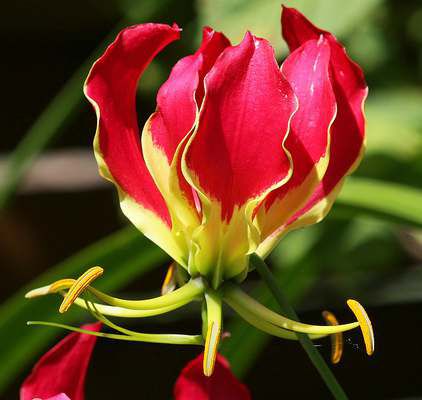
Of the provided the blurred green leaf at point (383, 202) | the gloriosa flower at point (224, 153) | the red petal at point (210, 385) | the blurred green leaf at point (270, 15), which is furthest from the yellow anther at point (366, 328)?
the blurred green leaf at point (270, 15)

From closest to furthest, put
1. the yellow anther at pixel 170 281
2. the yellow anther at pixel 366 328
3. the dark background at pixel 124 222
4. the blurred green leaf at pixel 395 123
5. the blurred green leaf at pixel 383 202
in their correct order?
the yellow anther at pixel 366 328 → the yellow anther at pixel 170 281 → the blurred green leaf at pixel 383 202 → the blurred green leaf at pixel 395 123 → the dark background at pixel 124 222

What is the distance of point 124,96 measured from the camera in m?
0.60

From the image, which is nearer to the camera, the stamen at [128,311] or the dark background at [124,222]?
the stamen at [128,311]

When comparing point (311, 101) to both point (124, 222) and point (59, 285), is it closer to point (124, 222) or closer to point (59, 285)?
point (59, 285)

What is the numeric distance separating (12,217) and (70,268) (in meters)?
1.60

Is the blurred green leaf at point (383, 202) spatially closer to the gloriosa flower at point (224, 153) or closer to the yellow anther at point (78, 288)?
the gloriosa flower at point (224, 153)

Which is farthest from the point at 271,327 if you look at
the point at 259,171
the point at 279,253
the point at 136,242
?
the point at 279,253

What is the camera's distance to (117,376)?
217 cm

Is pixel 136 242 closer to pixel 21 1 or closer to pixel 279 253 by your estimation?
Answer: pixel 279 253

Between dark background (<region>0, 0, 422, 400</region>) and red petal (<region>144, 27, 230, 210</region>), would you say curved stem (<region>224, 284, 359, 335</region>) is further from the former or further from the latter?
dark background (<region>0, 0, 422, 400</region>)

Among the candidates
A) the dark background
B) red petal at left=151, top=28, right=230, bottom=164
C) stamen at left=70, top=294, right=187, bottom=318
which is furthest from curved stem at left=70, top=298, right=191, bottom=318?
the dark background

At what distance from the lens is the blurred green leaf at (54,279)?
1045 millimetres

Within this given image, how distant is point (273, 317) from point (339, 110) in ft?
0.47

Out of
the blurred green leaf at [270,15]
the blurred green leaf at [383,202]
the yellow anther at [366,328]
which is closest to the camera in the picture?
the yellow anther at [366,328]
